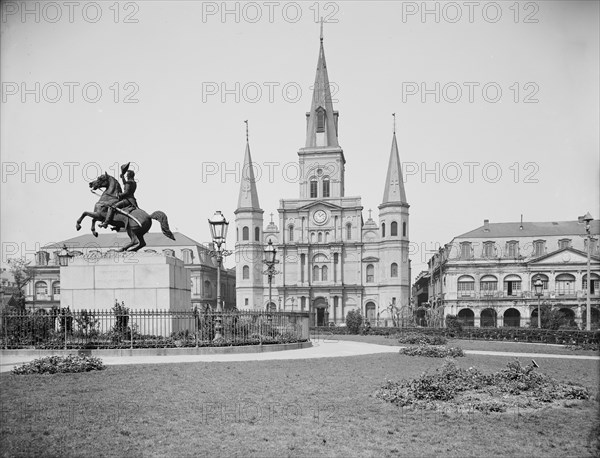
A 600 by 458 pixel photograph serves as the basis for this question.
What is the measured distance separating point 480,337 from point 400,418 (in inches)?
1194

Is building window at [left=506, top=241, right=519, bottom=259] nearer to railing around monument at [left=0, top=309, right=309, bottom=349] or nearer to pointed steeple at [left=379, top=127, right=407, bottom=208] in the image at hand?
pointed steeple at [left=379, top=127, right=407, bottom=208]

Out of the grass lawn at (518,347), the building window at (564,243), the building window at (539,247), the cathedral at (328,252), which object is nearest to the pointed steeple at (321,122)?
the cathedral at (328,252)

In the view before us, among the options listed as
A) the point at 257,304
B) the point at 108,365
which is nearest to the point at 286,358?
the point at 108,365

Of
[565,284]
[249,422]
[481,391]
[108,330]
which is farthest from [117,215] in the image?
[565,284]

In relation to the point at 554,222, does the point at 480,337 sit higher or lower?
lower

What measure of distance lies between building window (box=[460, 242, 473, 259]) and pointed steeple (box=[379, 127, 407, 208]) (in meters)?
10.5

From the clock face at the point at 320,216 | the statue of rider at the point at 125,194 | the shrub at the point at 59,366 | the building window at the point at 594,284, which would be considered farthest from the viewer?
the clock face at the point at 320,216

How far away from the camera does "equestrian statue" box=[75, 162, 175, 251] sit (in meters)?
19.7

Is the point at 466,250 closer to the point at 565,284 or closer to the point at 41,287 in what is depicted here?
the point at 565,284

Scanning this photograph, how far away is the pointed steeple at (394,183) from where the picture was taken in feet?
246

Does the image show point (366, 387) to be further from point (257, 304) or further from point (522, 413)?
point (257, 304)

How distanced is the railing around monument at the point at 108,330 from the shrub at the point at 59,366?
398cm

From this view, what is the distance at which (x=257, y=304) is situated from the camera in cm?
7612

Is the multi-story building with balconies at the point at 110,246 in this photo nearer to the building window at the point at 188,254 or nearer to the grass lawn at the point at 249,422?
the building window at the point at 188,254
